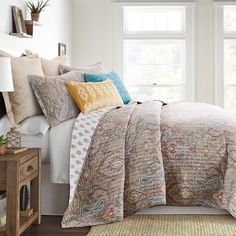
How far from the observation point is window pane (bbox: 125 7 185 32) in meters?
6.89

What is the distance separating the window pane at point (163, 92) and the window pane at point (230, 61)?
680mm

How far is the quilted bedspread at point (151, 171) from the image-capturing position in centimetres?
318

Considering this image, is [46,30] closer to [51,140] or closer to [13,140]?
[51,140]

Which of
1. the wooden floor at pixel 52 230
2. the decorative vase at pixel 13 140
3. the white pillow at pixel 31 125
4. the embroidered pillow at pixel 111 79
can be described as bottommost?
the wooden floor at pixel 52 230

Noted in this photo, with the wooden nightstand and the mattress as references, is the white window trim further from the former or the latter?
the wooden nightstand

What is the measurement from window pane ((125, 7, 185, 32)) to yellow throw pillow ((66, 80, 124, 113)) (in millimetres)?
2942

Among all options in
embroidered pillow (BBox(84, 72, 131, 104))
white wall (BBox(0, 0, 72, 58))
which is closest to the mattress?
white wall (BBox(0, 0, 72, 58))

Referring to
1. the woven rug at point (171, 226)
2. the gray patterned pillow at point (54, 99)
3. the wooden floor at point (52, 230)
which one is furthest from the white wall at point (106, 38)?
the wooden floor at point (52, 230)

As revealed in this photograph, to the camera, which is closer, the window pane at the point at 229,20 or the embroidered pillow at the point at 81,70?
the embroidered pillow at the point at 81,70

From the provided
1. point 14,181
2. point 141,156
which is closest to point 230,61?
point 141,156

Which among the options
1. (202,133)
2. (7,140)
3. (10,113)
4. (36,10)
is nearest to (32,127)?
(10,113)

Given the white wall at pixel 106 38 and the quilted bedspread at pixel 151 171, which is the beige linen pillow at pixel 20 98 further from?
the white wall at pixel 106 38

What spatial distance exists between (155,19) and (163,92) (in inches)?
40.8

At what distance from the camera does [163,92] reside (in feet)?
23.0
